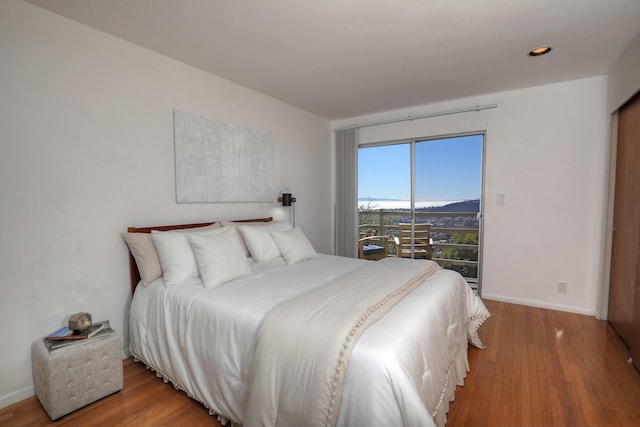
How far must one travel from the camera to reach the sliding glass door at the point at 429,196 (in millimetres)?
3885

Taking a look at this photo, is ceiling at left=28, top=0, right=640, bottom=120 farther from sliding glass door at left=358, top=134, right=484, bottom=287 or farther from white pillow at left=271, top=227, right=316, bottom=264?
white pillow at left=271, top=227, right=316, bottom=264

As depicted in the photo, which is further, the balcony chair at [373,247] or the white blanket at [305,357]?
the balcony chair at [373,247]

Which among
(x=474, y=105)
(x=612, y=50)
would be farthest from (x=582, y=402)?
(x=474, y=105)

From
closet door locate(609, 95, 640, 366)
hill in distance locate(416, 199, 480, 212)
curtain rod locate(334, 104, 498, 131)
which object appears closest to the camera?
closet door locate(609, 95, 640, 366)

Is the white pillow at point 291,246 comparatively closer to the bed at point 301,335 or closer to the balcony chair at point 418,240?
the bed at point 301,335

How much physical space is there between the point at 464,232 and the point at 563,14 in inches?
103

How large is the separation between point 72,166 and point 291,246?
176 centimetres

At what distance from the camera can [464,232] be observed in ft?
13.3

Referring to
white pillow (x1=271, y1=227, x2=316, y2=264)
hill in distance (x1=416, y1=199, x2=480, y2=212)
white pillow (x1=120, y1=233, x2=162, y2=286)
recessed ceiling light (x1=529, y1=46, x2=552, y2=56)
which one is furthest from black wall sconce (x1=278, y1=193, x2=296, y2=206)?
recessed ceiling light (x1=529, y1=46, x2=552, y2=56)

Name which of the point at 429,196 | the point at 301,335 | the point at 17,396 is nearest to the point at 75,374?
the point at 17,396

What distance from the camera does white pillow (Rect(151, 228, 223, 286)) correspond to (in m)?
2.15

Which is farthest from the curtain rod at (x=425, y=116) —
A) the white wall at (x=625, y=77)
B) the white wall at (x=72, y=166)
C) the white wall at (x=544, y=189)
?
the white wall at (x=72, y=166)

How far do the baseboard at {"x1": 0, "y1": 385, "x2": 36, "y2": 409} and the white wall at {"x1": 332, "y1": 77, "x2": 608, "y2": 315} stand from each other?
4.25m

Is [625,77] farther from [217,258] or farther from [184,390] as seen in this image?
[184,390]
